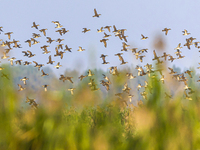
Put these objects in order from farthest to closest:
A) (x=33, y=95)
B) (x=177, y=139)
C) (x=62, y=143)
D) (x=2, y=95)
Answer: (x=33, y=95) → (x=177, y=139) → (x=62, y=143) → (x=2, y=95)

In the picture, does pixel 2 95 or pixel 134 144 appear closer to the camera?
pixel 2 95

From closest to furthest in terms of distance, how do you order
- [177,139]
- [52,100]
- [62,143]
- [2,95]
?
1. [2,95]
2. [62,143]
3. [177,139]
4. [52,100]

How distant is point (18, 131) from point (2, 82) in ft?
5.92

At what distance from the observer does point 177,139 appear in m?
9.65

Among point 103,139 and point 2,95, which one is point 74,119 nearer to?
point 103,139

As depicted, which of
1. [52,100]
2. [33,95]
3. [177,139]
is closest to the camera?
[177,139]

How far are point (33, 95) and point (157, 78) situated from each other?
21.2 feet

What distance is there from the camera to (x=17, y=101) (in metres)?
8.34

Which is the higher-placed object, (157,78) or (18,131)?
(157,78)

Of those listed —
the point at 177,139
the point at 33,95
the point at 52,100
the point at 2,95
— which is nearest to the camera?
the point at 2,95

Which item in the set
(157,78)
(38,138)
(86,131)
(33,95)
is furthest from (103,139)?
(33,95)

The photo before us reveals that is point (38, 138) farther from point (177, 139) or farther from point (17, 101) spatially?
point (177, 139)

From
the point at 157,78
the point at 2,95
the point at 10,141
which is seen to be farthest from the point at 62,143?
the point at 157,78

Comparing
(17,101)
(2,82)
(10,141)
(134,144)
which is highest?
(2,82)
